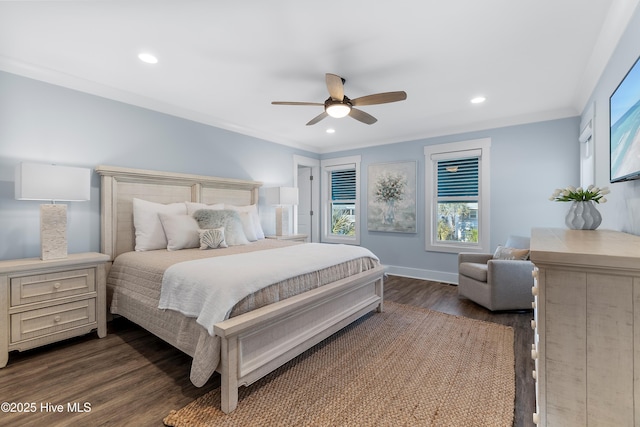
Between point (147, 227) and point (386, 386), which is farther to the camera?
point (147, 227)

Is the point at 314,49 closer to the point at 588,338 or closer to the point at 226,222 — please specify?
the point at 226,222

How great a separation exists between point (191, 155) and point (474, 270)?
12.6 ft

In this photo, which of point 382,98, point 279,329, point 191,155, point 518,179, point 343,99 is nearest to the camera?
point 279,329

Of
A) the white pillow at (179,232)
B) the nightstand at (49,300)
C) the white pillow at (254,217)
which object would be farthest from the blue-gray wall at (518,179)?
the nightstand at (49,300)

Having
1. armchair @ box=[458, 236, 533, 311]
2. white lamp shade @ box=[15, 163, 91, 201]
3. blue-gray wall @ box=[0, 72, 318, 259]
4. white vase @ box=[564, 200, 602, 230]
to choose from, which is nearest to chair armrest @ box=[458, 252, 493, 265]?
armchair @ box=[458, 236, 533, 311]

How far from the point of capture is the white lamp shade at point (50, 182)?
219cm

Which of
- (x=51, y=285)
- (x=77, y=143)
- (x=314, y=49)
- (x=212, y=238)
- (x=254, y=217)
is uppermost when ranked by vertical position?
(x=314, y=49)

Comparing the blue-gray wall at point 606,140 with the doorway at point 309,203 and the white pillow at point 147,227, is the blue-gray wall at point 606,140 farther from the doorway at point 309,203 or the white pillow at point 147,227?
the doorway at point 309,203

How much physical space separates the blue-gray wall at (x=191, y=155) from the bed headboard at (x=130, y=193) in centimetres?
13

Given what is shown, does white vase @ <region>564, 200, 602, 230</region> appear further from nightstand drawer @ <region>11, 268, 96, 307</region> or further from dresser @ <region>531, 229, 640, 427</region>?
nightstand drawer @ <region>11, 268, 96, 307</region>

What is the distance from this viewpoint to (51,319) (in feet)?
7.41

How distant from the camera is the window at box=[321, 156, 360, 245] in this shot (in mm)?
5488

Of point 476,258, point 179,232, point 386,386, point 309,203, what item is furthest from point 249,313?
point 309,203

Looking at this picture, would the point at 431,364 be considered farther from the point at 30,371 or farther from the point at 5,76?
the point at 5,76
